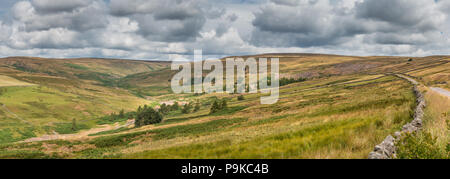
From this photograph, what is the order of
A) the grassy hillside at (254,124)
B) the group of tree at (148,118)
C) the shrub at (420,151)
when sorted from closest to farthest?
the shrub at (420,151), the grassy hillside at (254,124), the group of tree at (148,118)

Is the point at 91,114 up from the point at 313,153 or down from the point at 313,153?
down

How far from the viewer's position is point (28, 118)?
14388 centimetres

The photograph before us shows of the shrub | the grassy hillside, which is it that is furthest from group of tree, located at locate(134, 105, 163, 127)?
the shrub

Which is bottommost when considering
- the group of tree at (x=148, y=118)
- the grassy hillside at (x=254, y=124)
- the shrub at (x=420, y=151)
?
the group of tree at (x=148, y=118)

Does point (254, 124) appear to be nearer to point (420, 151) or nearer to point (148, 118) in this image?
point (420, 151)

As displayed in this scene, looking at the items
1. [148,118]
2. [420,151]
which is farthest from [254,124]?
[148,118]

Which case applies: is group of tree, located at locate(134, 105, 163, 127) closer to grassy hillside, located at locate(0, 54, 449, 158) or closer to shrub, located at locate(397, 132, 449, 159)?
grassy hillside, located at locate(0, 54, 449, 158)

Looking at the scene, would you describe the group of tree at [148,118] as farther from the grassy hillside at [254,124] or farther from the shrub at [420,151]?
the shrub at [420,151]

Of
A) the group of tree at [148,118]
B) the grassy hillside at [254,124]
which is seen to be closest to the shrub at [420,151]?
the grassy hillside at [254,124]

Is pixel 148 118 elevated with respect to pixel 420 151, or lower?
lower

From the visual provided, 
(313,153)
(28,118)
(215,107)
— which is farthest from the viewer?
(28,118)
